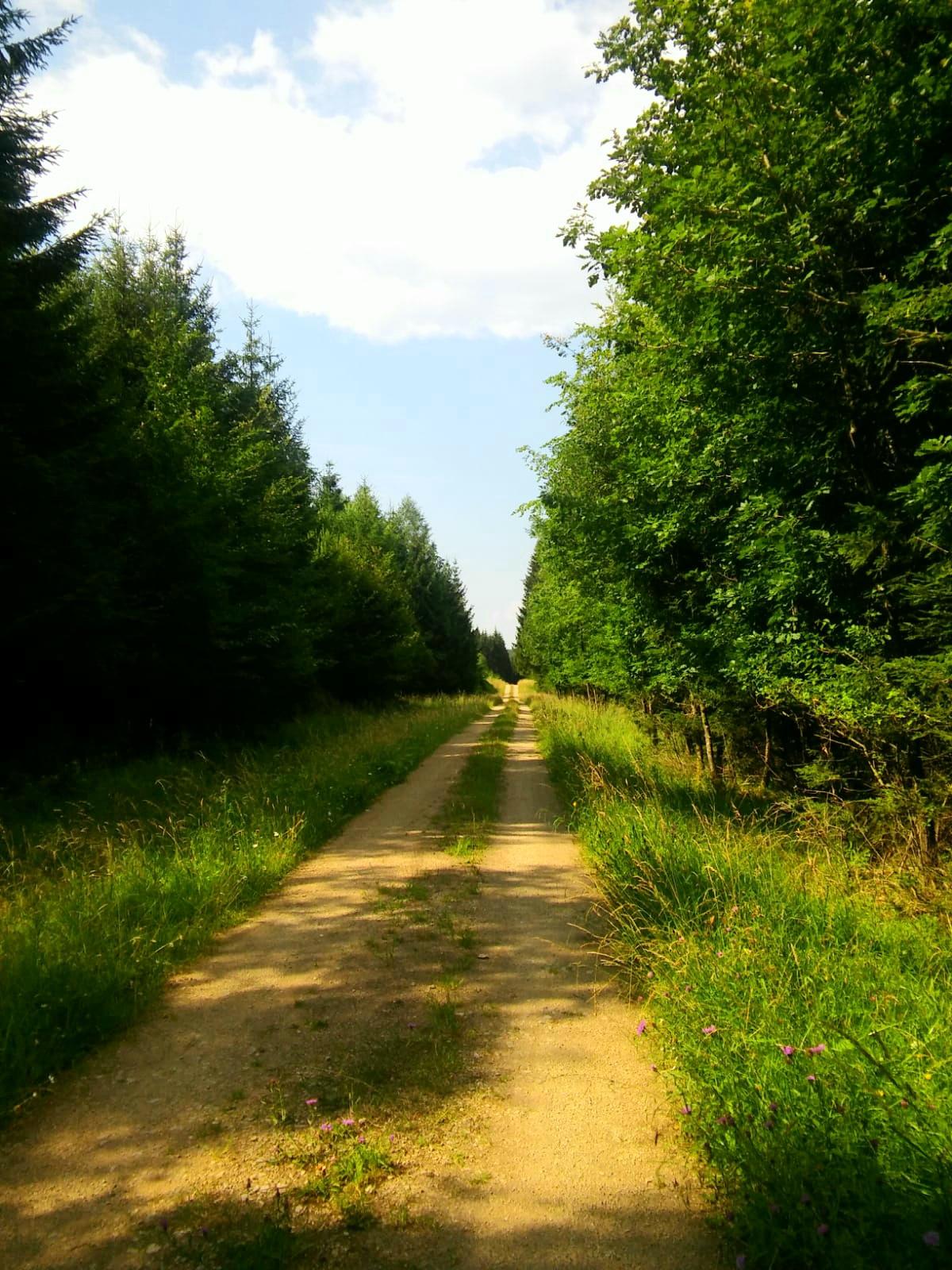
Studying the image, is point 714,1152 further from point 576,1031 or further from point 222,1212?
point 222,1212

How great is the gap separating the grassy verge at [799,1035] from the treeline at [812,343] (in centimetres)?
138

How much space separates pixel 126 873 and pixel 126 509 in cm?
765

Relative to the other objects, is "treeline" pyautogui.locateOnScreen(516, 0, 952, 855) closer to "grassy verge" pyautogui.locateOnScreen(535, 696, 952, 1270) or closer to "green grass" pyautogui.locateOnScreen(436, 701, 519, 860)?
"grassy verge" pyautogui.locateOnScreen(535, 696, 952, 1270)

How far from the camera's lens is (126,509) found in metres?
11.7

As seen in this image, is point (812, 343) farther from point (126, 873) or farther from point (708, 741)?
point (708, 741)

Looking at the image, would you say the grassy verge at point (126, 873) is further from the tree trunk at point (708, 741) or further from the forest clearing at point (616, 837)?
the tree trunk at point (708, 741)

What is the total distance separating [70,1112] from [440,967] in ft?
7.93

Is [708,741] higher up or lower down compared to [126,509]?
lower down

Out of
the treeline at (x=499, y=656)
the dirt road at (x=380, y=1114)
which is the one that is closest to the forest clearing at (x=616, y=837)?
the dirt road at (x=380, y=1114)

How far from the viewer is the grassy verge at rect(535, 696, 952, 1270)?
95.0 inches

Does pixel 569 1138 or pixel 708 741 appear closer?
pixel 569 1138

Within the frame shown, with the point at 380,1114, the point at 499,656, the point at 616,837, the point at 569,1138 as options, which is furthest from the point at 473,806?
the point at 499,656

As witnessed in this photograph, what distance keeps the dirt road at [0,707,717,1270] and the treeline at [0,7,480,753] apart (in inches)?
254

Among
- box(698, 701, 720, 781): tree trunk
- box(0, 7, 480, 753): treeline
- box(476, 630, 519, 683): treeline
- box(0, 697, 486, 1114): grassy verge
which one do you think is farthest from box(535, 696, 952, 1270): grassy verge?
box(476, 630, 519, 683): treeline
